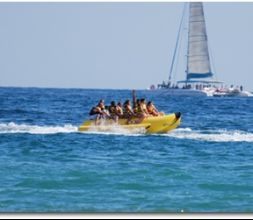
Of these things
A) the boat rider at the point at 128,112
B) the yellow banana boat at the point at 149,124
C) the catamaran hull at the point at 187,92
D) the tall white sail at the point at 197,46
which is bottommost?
the catamaran hull at the point at 187,92

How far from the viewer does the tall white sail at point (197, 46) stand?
4794 centimetres

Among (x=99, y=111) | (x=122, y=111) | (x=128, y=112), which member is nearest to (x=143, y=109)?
(x=128, y=112)

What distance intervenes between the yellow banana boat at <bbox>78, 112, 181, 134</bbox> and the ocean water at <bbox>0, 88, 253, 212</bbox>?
23cm

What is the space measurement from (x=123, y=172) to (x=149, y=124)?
6.58 m

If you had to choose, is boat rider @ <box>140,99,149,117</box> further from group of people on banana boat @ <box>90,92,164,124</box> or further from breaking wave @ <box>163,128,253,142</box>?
breaking wave @ <box>163,128,253,142</box>

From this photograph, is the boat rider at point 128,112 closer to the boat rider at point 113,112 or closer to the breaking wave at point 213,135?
the boat rider at point 113,112

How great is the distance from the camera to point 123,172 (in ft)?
38.8

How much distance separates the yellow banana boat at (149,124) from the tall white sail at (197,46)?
29255 millimetres

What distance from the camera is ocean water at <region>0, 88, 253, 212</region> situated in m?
9.60

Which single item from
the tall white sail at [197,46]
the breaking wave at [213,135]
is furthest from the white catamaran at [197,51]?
the breaking wave at [213,135]

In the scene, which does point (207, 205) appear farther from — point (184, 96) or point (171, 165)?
point (184, 96)

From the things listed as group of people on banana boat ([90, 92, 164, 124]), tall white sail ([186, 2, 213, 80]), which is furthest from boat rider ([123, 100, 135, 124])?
tall white sail ([186, 2, 213, 80])

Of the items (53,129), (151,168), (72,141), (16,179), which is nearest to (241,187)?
(151,168)

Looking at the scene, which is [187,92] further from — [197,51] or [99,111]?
[99,111]
